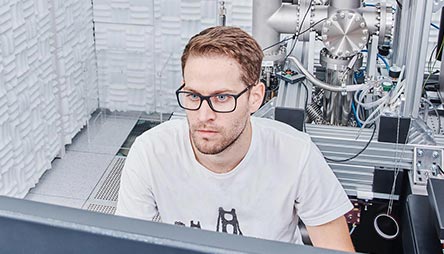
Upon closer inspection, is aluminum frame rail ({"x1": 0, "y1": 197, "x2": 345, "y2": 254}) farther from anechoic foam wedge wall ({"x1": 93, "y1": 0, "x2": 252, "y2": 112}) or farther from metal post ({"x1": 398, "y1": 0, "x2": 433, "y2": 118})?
anechoic foam wedge wall ({"x1": 93, "y1": 0, "x2": 252, "y2": 112})

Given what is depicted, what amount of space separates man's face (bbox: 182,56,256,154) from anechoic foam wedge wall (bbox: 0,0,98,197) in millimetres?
2135

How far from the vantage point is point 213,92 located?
68.4 inches

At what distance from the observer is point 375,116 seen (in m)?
2.92

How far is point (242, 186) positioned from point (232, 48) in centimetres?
43

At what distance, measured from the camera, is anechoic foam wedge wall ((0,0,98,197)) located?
3685mm

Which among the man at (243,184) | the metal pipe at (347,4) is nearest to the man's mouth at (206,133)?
the man at (243,184)

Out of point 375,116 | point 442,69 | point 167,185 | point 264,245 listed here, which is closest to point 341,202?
point 167,185

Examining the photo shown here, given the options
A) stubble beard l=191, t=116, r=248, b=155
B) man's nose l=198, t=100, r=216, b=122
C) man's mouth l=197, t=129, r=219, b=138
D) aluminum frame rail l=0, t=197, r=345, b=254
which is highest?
aluminum frame rail l=0, t=197, r=345, b=254

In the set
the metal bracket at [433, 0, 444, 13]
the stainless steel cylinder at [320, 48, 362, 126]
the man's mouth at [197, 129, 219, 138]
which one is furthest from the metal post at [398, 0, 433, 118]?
the man's mouth at [197, 129, 219, 138]

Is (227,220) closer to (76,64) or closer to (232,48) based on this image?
(232,48)

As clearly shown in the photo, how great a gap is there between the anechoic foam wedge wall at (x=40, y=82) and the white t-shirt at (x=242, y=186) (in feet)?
6.23

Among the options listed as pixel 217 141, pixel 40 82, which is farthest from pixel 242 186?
pixel 40 82

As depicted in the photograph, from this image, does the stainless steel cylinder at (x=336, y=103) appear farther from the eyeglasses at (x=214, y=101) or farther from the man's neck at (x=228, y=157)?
the eyeglasses at (x=214, y=101)

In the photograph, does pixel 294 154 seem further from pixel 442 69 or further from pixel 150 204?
pixel 442 69
